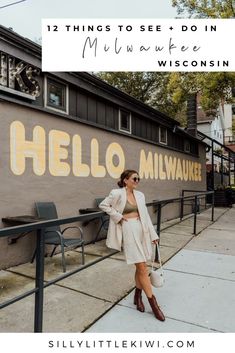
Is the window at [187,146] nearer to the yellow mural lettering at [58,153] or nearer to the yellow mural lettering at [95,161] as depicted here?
the yellow mural lettering at [95,161]

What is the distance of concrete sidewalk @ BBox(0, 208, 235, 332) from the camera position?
299cm

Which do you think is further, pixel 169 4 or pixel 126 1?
pixel 169 4

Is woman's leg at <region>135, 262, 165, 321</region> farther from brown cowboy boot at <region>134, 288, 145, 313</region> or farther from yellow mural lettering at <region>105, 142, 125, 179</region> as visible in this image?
yellow mural lettering at <region>105, 142, 125, 179</region>

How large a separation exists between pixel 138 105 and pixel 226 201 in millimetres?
9487

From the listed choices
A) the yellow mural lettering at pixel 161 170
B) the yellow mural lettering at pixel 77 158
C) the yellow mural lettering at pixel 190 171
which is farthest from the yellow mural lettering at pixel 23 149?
the yellow mural lettering at pixel 190 171

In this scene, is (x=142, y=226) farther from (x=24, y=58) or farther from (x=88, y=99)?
(x=88, y=99)

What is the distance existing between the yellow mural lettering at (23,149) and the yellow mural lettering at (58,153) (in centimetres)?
20

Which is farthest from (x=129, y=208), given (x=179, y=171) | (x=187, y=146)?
(x=187, y=146)

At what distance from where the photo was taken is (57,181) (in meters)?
5.71

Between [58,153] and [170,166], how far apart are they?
619 centimetres

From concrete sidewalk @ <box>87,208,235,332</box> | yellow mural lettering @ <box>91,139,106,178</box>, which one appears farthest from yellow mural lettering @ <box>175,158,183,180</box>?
concrete sidewalk @ <box>87,208,235,332</box>

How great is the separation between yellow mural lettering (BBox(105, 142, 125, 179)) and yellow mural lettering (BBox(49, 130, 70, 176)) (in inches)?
60.0

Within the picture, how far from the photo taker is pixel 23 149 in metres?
4.95

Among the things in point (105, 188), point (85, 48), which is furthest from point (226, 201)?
point (85, 48)
